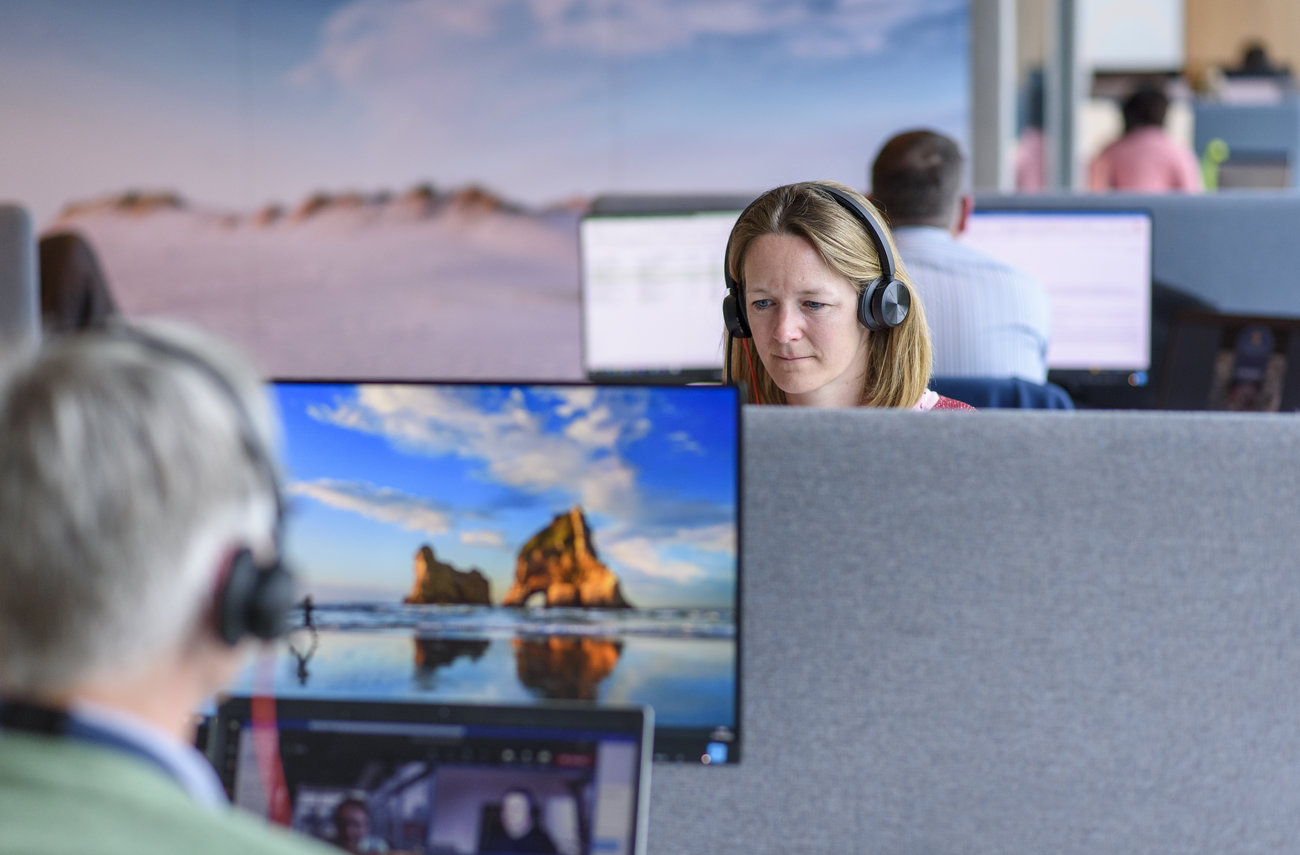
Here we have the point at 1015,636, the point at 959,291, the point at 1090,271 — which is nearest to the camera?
the point at 1015,636

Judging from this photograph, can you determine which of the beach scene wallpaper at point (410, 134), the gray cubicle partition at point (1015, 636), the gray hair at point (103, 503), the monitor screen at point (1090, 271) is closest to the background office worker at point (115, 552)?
the gray hair at point (103, 503)

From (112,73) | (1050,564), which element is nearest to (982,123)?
(112,73)

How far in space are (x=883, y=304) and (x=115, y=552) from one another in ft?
3.75

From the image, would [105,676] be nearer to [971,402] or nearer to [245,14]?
[971,402]

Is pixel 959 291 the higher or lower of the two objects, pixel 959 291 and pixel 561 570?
the higher

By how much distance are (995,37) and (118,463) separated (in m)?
4.24

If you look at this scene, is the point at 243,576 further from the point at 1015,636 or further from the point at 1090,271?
the point at 1090,271

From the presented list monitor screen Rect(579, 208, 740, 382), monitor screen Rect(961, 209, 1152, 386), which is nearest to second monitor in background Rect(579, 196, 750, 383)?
monitor screen Rect(579, 208, 740, 382)

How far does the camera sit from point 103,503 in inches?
19.5

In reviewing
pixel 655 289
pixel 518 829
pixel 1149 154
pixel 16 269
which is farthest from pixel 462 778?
pixel 1149 154

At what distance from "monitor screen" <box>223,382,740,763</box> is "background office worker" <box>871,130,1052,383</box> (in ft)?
4.58

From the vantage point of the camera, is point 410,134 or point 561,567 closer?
point 561,567

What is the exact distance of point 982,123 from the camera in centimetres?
429

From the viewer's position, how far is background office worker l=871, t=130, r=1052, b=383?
2.25 meters
